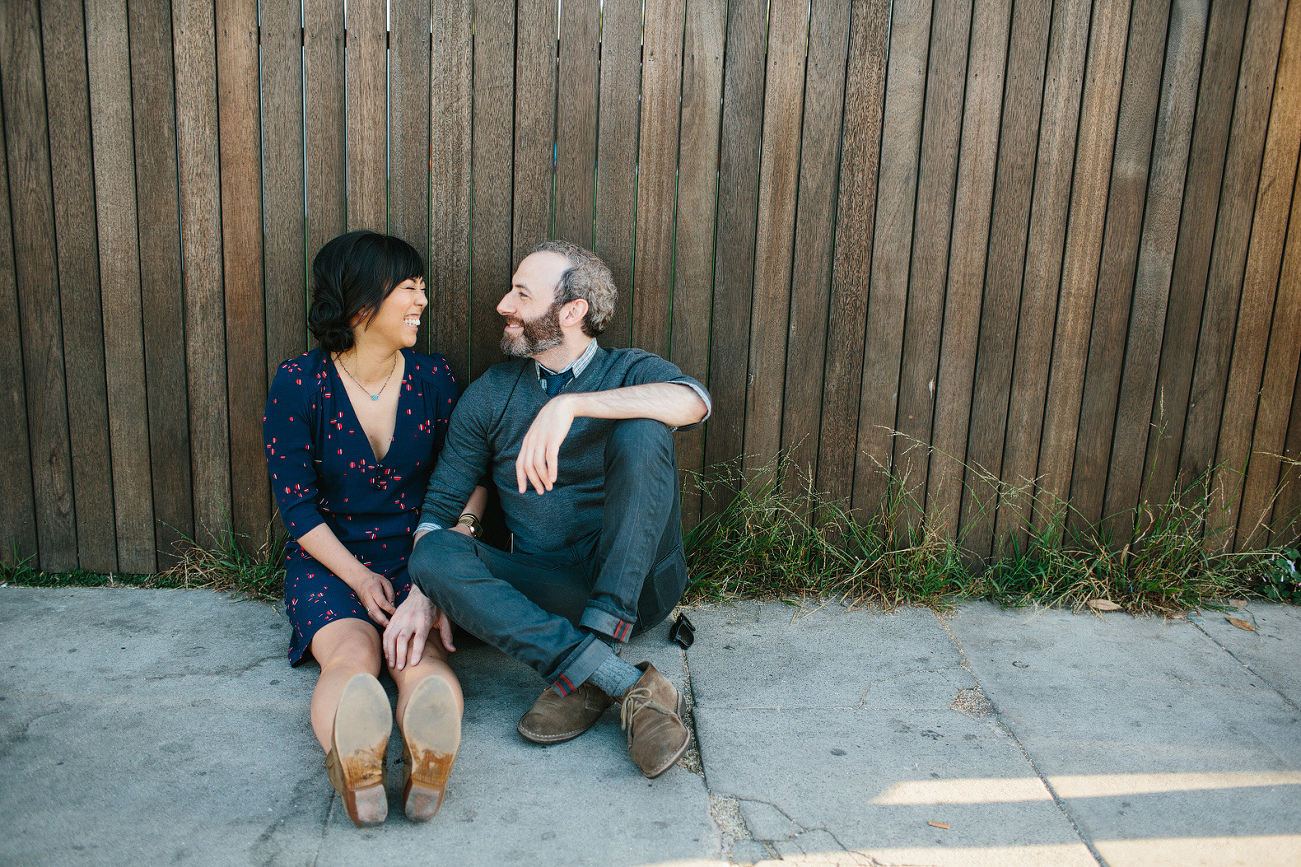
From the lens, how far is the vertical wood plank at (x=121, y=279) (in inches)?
97.2

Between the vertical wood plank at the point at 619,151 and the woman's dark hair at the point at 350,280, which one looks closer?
the woman's dark hair at the point at 350,280

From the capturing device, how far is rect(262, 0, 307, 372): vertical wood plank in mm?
2465

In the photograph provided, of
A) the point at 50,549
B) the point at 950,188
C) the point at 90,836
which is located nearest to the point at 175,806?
the point at 90,836

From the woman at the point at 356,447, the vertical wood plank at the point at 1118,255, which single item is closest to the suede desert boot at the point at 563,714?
the woman at the point at 356,447

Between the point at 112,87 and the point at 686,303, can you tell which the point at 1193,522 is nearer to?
the point at 686,303

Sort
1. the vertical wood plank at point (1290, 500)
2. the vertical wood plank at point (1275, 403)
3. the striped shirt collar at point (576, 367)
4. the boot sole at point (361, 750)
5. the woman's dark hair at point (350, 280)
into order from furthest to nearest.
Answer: the vertical wood plank at point (1290, 500) < the vertical wood plank at point (1275, 403) < the striped shirt collar at point (576, 367) < the woman's dark hair at point (350, 280) < the boot sole at point (361, 750)

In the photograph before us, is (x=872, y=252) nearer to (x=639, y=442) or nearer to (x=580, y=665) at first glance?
(x=639, y=442)

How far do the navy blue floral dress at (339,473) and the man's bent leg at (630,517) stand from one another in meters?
0.62

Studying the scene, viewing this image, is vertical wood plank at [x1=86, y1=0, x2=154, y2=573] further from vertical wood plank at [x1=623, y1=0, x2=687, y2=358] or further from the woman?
vertical wood plank at [x1=623, y1=0, x2=687, y2=358]

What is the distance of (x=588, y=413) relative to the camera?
202cm

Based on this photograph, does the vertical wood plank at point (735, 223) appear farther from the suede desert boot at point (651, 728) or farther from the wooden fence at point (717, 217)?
the suede desert boot at point (651, 728)

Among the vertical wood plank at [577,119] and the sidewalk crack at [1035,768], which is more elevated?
the vertical wood plank at [577,119]

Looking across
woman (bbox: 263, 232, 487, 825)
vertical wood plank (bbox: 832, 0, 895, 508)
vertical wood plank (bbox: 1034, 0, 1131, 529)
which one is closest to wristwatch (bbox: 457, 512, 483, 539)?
woman (bbox: 263, 232, 487, 825)

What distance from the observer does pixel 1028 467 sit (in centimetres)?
275
